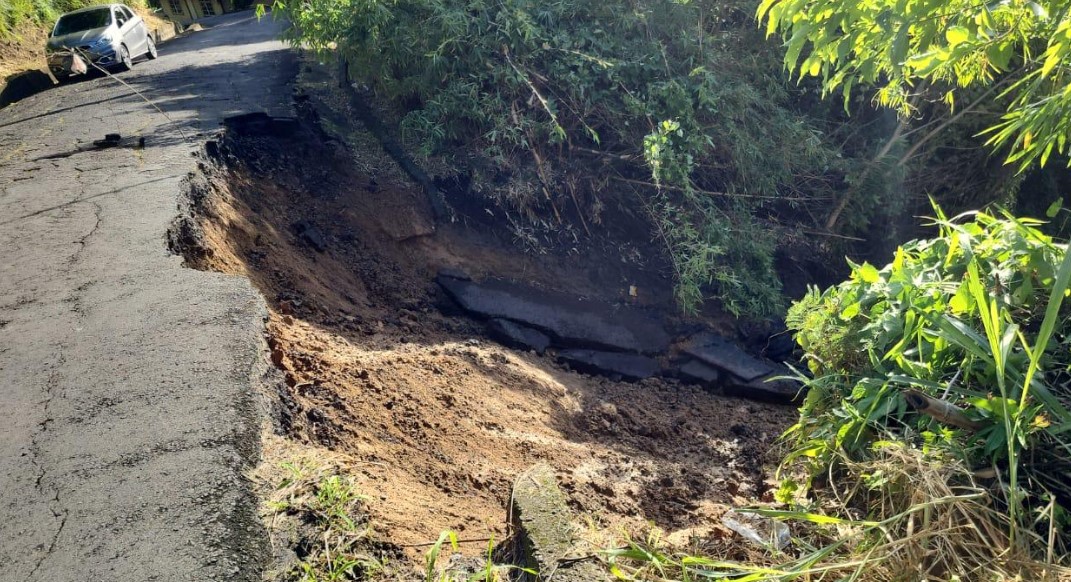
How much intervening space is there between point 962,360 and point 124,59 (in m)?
12.2

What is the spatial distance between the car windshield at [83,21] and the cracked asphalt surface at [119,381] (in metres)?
6.30

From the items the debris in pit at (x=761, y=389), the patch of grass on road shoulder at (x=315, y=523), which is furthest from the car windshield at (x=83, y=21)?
the patch of grass on road shoulder at (x=315, y=523)

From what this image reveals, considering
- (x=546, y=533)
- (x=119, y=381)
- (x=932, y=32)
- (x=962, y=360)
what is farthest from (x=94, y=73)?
(x=962, y=360)

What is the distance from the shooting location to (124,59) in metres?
11.1

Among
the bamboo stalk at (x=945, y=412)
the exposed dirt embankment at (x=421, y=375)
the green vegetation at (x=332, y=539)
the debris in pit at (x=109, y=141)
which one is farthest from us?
the debris in pit at (x=109, y=141)

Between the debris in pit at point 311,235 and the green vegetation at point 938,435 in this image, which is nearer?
the green vegetation at point 938,435

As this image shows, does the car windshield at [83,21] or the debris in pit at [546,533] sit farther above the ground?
the car windshield at [83,21]

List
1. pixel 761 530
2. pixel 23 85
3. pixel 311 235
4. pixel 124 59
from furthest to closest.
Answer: pixel 124 59, pixel 23 85, pixel 311 235, pixel 761 530

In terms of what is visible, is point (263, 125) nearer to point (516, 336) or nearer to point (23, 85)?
point (516, 336)

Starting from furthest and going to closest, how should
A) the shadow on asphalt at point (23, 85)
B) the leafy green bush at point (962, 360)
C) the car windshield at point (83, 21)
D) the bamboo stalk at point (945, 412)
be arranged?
the car windshield at point (83, 21), the shadow on asphalt at point (23, 85), the bamboo stalk at point (945, 412), the leafy green bush at point (962, 360)

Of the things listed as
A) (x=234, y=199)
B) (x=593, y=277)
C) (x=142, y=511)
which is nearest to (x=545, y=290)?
(x=593, y=277)

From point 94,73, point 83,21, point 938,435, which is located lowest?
point 938,435

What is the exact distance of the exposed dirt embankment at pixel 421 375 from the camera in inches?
139

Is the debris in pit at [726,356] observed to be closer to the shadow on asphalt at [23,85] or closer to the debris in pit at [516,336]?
the debris in pit at [516,336]
